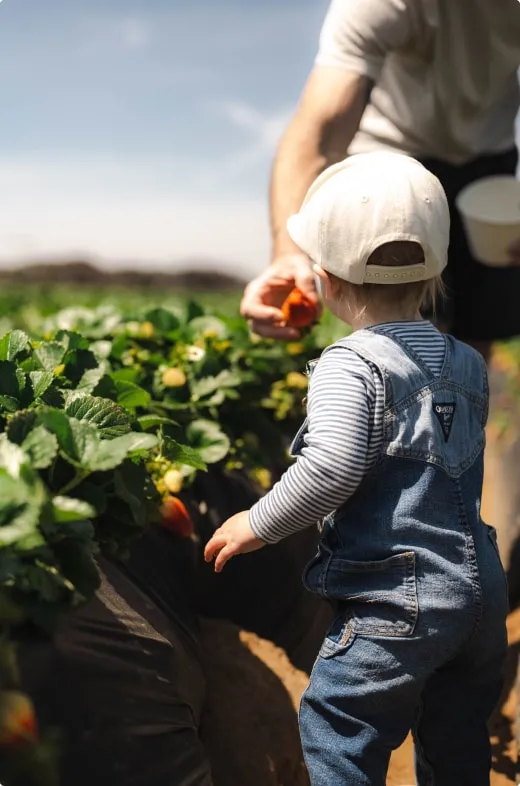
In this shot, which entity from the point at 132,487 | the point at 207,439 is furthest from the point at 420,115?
the point at 132,487

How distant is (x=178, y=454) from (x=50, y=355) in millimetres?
330

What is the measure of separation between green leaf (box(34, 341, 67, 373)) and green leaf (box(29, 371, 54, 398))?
6.6 inches

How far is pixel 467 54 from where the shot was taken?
260 cm

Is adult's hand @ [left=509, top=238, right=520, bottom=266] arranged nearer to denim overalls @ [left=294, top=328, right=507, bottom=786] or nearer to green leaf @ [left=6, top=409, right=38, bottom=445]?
denim overalls @ [left=294, top=328, right=507, bottom=786]

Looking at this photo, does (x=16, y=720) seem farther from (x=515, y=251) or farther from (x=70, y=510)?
(x=515, y=251)

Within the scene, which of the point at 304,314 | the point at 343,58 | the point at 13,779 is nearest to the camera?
the point at 13,779

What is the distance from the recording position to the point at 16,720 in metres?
1.37

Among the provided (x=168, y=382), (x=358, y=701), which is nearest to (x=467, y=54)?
(x=168, y=382)

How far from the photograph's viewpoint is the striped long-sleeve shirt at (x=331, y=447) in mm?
1483

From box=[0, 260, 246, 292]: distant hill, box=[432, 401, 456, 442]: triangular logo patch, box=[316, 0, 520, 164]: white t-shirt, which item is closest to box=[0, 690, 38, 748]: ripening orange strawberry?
box=[432, 401, 456, 442]: triangular logo patch

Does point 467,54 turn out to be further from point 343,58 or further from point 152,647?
point 152,647

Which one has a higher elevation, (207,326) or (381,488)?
(381,488)

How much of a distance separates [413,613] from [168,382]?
108 cm

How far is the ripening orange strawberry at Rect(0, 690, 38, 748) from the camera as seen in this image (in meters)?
1.36
